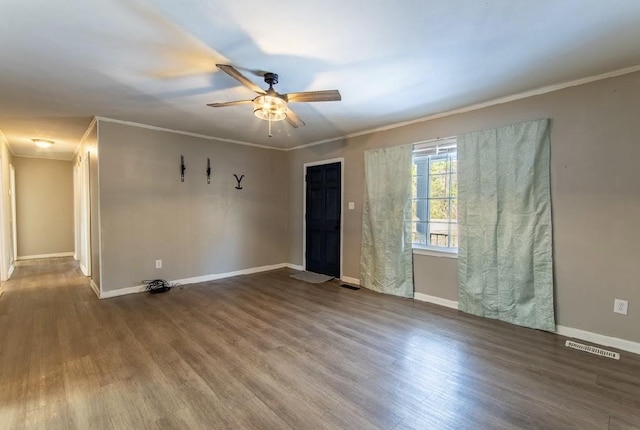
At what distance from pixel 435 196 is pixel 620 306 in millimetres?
2063

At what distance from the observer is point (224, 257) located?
520 centimetres

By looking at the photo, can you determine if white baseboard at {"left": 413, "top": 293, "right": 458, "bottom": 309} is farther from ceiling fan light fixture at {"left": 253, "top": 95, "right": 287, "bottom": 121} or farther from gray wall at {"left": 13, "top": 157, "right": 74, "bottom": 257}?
gray wall at {"left": 13, "top": 157, "right": 74, "bottom": 257}

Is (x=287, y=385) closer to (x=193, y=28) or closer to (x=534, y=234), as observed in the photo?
A: (x=193, y=28)

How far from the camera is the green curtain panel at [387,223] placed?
4125mm

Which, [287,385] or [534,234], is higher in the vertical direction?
[534,234]

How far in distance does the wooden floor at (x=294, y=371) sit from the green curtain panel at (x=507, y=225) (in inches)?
10.1

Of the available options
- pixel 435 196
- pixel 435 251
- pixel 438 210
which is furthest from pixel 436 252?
pixel 435 196

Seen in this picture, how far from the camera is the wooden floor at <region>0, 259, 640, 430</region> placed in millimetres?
1787

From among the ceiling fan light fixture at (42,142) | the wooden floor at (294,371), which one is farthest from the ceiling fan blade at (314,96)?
the ceiling fan light fixture at (42,142)

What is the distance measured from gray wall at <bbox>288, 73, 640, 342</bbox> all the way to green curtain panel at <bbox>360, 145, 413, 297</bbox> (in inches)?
54.1

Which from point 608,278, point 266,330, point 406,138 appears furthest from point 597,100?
point 266,330

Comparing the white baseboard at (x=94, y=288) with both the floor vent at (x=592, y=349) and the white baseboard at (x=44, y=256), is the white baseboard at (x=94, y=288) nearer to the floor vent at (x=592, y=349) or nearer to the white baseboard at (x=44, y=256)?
the white baseboard at (x=44, y=256)

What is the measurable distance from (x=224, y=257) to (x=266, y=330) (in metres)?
2.50

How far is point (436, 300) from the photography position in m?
3.87
